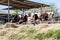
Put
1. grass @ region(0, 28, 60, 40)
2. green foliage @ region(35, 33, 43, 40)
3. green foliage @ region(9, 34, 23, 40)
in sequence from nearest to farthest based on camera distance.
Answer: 1. grass @ region(0, 28, 60, 40)
2. green foliage @ region(35, 33, 43, 40)
3. green foliage @ region(9, 34, 23, 40)

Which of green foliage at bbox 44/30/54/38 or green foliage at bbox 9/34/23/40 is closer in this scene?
green foliage at bbox 44/30/54/38

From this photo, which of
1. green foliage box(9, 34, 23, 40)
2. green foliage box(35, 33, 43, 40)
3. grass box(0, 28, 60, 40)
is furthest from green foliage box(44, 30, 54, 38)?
green foliage box(9, 34, 23, 40)

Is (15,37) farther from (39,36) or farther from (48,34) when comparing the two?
(48,34)

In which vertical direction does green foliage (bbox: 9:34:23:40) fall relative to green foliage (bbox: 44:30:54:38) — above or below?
below

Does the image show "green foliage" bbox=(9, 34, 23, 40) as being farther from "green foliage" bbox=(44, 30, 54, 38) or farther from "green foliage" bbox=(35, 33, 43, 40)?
"green foliage" bbox=(44, 30, 54, 38)

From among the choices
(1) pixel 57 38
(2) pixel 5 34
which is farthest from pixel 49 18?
(1) pixel 57 38

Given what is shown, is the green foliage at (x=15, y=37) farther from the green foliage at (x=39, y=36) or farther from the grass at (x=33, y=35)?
the green foliage at (x=39, y=36)

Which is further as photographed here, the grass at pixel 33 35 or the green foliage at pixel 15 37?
the green foliage at pixel 15 37

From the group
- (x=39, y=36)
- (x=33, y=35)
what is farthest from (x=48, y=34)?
(x=33, y=35)

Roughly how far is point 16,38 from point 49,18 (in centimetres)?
589

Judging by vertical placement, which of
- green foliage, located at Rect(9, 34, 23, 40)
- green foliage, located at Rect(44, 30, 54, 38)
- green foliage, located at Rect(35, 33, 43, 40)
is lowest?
green foliage, located at Rect(9, 34, 23, 40)

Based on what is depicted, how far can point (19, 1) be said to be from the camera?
1616cm

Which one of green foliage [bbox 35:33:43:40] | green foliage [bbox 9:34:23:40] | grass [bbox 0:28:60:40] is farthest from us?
green foliage [bbox 9:34:23:40]

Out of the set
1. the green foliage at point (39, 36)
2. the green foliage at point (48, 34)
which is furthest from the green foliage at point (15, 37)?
the green foliage at point (48, 34)
